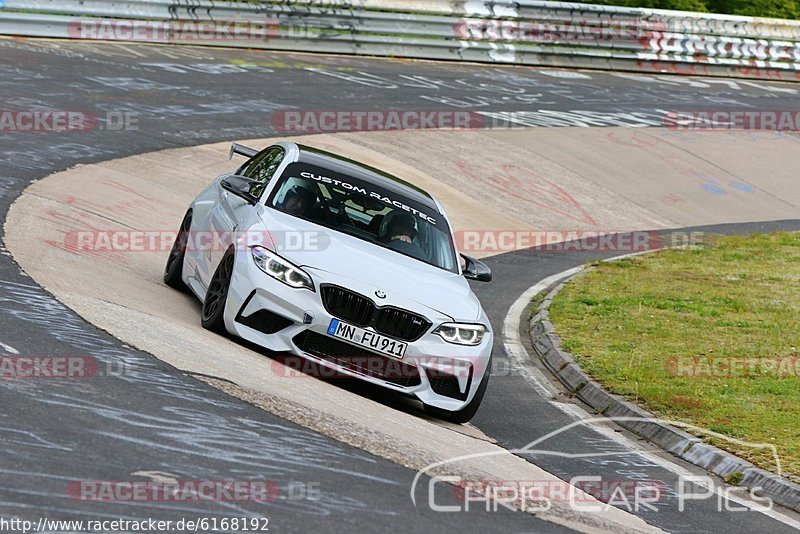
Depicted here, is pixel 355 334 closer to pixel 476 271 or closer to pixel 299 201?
pixel 299 201

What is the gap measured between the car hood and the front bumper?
57 mm

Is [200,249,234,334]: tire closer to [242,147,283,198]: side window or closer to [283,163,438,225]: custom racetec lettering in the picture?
[242,147,283,198]: side window

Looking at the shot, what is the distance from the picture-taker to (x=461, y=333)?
9.25 metres

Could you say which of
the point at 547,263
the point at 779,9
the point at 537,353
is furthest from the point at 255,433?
the point at 779,9

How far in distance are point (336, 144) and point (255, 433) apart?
14.6m

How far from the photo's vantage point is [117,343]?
842cm

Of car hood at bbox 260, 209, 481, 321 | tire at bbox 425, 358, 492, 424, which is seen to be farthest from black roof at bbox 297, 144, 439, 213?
tire at bbox 425, 358, 492, 424

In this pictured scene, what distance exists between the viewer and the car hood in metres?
9.03

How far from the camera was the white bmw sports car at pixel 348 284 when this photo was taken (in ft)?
29.3

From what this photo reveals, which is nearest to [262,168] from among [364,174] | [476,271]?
[364,174]

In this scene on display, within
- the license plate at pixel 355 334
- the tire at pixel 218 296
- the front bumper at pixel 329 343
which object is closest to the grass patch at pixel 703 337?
the front bumper at pixel 329 343

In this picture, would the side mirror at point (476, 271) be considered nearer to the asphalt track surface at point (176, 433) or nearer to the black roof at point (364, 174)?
the black roof at point (364, 174)

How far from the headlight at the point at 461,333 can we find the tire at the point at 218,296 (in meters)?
1.62

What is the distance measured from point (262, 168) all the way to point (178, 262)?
1.17 meters
